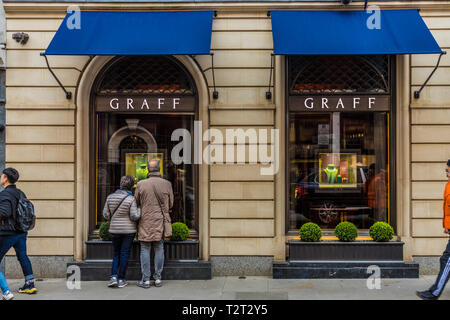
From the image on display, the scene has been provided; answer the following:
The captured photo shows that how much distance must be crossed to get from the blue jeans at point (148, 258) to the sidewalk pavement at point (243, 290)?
0.25 m

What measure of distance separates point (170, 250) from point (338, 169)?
3899 millimetres

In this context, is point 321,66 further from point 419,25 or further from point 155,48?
point 155,48

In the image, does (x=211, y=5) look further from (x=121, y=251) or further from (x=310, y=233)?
(x=121, y=251)

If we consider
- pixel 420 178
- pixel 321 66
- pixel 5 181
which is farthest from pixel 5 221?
pixel 420 178

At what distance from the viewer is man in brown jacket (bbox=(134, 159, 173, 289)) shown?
7.80 meters

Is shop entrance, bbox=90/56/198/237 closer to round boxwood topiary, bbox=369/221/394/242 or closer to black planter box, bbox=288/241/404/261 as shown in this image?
black planter box, bbox=288/241/404/261

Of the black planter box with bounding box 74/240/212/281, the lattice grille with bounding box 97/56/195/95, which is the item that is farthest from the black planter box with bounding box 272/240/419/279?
the lattice grille with bounding box 97/56/195/95

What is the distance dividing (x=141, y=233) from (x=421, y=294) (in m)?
4.89

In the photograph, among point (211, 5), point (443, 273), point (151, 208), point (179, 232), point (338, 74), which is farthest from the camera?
point (338, 74)

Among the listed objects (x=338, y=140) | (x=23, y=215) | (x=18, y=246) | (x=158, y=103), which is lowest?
(x=18, y=246)

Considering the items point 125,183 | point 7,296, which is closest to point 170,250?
point 125,183

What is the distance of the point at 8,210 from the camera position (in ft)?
22.7

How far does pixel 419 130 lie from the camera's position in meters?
8.65

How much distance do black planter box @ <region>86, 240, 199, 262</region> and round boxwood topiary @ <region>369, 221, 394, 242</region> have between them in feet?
11.5
